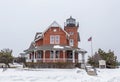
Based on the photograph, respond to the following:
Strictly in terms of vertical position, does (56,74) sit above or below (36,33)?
below

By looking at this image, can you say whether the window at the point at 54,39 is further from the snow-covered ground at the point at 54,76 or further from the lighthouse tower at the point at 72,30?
the snow-covered ground at the point at 54,76

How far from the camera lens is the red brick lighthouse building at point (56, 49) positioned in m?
38.1

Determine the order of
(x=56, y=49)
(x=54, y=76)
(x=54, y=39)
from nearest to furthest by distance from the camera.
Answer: (x=54, y=76) < (x=56, y=49) < (x=54, y=39)

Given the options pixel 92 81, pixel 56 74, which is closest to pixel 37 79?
pixel 56 74

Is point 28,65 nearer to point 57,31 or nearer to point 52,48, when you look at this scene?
point 52,48

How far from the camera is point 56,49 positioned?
1545 inches

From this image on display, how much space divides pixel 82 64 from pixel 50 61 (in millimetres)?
5446

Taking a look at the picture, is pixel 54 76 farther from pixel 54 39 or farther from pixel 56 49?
pixel 54 39

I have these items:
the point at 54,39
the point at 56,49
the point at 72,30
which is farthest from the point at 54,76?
the point at 72,30

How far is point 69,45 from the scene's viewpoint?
4341cm

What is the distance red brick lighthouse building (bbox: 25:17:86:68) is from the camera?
38.1 meters

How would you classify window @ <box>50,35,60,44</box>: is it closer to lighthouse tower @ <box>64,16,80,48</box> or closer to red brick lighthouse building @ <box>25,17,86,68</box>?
red brick lighthouse building @ <box>25,17,86,68</box>

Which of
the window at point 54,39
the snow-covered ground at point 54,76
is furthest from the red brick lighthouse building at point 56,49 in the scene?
the snow-covered ground at point 54,76

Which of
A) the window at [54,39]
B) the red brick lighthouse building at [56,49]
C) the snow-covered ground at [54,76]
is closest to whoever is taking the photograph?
the snow-covered ground at [54,76]
